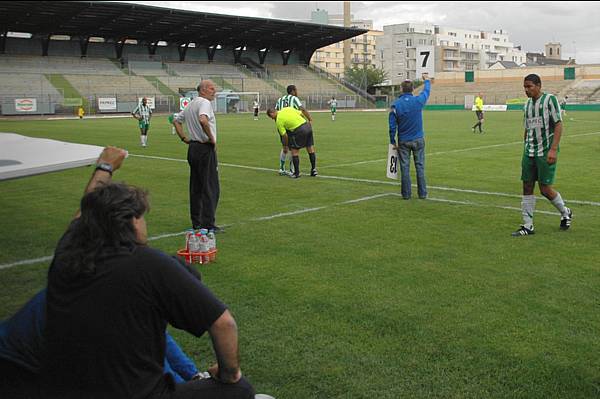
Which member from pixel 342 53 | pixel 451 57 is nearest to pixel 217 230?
pixel 451 57

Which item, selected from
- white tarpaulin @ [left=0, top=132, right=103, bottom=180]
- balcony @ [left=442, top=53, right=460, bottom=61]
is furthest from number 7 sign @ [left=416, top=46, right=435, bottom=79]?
balcony @ [left=442, top=53, right=460, bottom=61]

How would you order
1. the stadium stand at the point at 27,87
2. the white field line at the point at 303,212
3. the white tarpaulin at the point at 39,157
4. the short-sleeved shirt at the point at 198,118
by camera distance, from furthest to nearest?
1. the stadium stand at the point at 27,87
2. the short-sleeved shirt at the point at 198,118
3. the white field line at the point at 303,212
4. the white tarpaulin at the point at 39,157

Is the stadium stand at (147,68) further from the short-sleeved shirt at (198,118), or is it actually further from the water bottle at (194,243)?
the water bottle at (194,243)

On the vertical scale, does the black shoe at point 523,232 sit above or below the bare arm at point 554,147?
below

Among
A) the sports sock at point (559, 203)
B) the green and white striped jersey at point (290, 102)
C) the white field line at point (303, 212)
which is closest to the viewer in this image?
the white field line at point (303, 212)

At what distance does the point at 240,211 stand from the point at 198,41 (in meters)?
69.8

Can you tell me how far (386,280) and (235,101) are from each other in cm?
6277

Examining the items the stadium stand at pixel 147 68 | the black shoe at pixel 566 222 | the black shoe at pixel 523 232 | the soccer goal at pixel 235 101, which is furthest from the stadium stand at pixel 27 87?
the black shoe at pixel 566 222

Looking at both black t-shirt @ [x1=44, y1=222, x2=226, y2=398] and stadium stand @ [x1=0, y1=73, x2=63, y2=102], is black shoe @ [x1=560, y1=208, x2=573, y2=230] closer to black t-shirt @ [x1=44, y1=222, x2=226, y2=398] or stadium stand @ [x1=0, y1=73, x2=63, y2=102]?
black t-shirt @ [x1=44, y1=222, x2=226, y2=398]

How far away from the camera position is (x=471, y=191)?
41.7 feet

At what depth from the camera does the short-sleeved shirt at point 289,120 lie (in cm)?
1508

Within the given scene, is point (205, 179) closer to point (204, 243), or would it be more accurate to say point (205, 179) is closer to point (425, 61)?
point (204, 243)

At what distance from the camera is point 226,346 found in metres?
2.82

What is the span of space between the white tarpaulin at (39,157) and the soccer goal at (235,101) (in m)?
59.4
